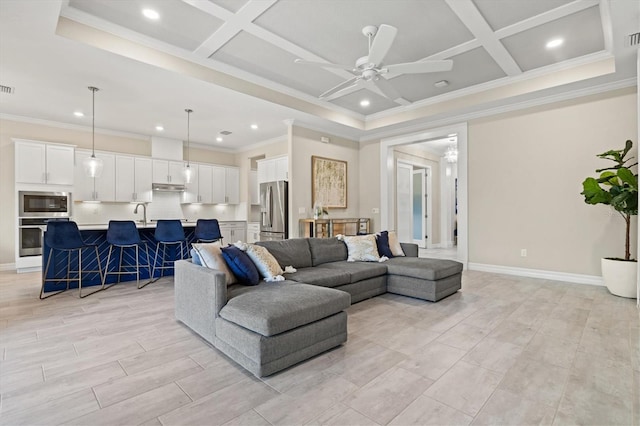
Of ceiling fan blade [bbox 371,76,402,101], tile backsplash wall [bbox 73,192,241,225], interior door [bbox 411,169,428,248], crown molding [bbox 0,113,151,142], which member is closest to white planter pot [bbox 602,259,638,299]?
ceiling fan blade [bbox 371,76,402,101]

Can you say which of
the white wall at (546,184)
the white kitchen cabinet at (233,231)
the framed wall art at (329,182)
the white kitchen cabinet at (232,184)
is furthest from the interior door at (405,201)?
the white kitchen cabinet at (232,184)

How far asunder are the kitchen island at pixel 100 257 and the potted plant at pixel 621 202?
6012 millimetres

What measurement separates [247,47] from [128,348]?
3569 millimetres

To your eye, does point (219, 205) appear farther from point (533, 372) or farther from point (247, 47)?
point (533, 372)

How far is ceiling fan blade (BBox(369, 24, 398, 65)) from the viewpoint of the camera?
285cm

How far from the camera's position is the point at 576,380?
1994 mm

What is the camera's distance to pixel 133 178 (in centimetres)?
705

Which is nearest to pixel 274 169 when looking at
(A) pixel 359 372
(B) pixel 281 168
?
(B) pixel 281 168

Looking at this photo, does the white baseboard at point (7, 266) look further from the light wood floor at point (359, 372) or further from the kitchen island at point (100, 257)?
the light wood floor at point (359, 372)

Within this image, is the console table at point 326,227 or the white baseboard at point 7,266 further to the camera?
the console table at point 326,227

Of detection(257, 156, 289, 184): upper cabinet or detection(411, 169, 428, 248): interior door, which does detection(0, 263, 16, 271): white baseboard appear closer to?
detection(257, 156, 289, 184): upper cabinet

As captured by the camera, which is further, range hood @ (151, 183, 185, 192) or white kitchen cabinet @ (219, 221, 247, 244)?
white kitchen cabinet @ (219, 221, 247, 244)

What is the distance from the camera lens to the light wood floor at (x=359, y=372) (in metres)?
1.68

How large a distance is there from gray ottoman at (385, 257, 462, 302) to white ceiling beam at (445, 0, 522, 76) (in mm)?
2788
